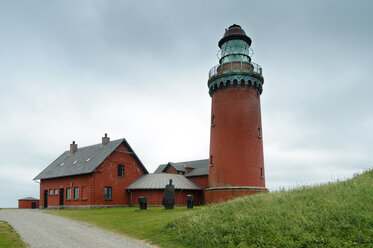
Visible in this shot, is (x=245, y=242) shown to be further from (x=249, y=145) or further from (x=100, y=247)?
(x=249, y=145)

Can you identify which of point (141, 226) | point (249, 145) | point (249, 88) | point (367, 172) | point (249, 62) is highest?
point (249, 62)

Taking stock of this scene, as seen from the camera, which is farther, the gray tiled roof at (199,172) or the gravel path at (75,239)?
the gray tiled roof at (199,172)

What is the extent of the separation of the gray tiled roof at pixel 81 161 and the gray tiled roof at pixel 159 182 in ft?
7.31

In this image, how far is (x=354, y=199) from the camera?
10.7 meters

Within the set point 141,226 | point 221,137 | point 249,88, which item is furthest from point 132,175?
point 141,226

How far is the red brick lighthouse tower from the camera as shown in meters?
25.5

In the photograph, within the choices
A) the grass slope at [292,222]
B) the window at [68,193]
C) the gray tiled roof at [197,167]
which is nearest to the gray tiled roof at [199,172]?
the gray tiled roof at [197,167]

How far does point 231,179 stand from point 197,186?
9.87 metres

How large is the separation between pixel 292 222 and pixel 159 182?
76.5ft

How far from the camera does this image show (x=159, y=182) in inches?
1275

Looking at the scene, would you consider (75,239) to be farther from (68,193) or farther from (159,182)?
(68,193)

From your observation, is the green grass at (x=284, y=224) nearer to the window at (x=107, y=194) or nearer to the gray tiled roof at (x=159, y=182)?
the gray tiled roof at (x=159, y=182)

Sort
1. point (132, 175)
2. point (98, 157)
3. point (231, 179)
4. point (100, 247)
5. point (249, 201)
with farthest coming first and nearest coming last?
point (132, 175) → point (98, 157) → point (231, 179) → point (249, 201) → point (100, 247)

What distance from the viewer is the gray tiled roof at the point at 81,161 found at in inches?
1234
